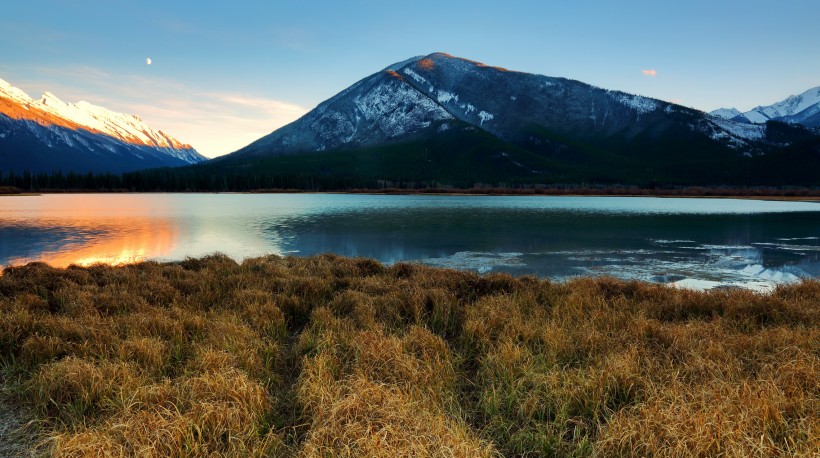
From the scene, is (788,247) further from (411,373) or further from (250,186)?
(250,186)

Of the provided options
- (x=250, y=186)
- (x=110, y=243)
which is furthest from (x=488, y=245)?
(x=250, y=186)

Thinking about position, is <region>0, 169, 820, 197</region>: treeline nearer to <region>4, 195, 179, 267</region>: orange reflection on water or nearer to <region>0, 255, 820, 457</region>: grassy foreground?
<region>4, 195, 179, 267</region>: orange reflection on water

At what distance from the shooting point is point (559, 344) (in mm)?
8477

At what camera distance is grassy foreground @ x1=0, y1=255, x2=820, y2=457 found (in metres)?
5.36

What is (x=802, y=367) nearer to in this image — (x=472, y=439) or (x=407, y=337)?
(x=472, y=439)

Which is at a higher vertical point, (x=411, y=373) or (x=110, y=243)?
(x=411, y=373)

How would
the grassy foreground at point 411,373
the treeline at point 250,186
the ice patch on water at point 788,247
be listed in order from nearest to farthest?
the grassy foreground at point 411,373, the ice patch on water at point 788,247, the treeline at point 250,186

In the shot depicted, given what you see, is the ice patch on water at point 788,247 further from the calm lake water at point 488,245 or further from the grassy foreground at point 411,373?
the grassy foreground at point 411,373

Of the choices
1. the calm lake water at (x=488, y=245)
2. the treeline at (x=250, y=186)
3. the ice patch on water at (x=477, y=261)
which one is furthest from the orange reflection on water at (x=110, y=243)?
the treeline at (x=250, y=186)

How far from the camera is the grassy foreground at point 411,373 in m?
5.36

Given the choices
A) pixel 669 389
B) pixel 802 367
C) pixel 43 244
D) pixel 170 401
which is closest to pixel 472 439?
pixel 669 389

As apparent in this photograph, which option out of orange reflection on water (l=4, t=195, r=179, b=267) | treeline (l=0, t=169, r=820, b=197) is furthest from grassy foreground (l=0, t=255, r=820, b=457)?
treeline (l=0, t=169, r=820, b=197)

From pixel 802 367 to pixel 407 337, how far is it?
252 inches

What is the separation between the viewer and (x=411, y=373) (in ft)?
23.6
